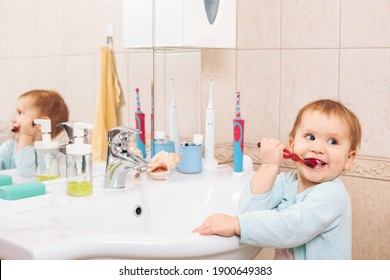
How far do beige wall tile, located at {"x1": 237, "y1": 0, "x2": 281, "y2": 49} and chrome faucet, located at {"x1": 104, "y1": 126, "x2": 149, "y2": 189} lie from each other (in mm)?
683

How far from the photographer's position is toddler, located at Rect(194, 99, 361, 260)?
108 centimetres

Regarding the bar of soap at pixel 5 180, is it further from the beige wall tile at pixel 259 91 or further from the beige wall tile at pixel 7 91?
the beige wall tile at pixel 259 91

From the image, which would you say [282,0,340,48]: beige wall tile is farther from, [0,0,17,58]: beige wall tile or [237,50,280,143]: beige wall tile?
[0,0,17,58]: beige wall tile

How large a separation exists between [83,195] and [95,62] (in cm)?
37

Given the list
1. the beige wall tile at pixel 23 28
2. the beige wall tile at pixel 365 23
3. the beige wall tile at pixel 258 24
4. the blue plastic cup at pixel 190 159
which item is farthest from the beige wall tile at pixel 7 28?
the beige wall tile at pixel 365 23

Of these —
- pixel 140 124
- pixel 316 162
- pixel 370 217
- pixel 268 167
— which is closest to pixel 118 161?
pixel 140 124

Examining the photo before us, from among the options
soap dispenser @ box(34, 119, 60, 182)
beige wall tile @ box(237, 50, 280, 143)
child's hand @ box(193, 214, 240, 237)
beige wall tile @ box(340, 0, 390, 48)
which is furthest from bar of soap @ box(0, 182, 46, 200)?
beige wall tile @ box(340, 0, 390, 48)

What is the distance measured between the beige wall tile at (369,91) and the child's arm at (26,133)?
0.93 m

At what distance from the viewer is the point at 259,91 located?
187 cm

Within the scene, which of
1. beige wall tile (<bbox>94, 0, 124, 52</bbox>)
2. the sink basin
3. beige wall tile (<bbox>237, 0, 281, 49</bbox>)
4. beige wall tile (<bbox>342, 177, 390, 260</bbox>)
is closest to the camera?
the sink basin

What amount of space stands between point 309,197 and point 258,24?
2.86 feet

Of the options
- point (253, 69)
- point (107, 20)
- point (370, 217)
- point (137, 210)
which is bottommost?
point (370, 217)

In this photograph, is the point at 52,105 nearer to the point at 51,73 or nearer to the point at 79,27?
the point at 51,73

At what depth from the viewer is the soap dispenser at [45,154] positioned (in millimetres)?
1304
